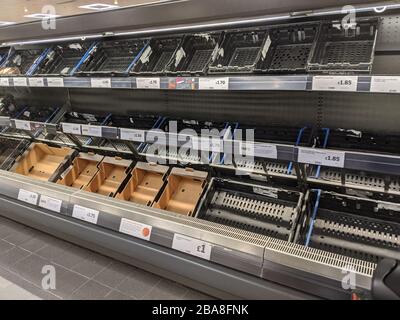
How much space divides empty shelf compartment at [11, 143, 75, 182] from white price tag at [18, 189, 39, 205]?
56cm

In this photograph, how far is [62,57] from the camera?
8.66ft

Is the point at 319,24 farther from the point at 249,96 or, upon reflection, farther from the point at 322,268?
the point at 322,268

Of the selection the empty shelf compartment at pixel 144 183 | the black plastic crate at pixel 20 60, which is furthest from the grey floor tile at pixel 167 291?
the black plastic crate at pixel 20 60

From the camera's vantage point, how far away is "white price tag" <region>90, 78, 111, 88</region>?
1867 millimetres

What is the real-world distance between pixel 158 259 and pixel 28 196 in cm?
114

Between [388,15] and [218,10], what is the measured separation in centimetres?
89

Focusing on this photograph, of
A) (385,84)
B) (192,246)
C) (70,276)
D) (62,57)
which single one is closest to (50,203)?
(70,276)

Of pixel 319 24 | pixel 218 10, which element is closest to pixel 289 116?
pixel 319 24

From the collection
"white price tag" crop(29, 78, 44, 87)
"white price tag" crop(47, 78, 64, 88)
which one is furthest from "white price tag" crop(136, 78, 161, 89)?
"white price tag" crop(29, 78, 44, 87)

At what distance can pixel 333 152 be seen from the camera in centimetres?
129

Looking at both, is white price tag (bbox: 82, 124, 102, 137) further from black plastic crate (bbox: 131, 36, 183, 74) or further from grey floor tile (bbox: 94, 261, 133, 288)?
grey floor tile (bbox: 94, 261, 133, 288)

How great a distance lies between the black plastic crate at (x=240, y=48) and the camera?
1723 mm

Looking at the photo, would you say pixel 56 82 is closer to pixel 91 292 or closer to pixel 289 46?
pixel 91 292

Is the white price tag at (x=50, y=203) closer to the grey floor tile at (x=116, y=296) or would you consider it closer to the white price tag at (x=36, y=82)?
the grey floor tile at (x=116, y=296)
